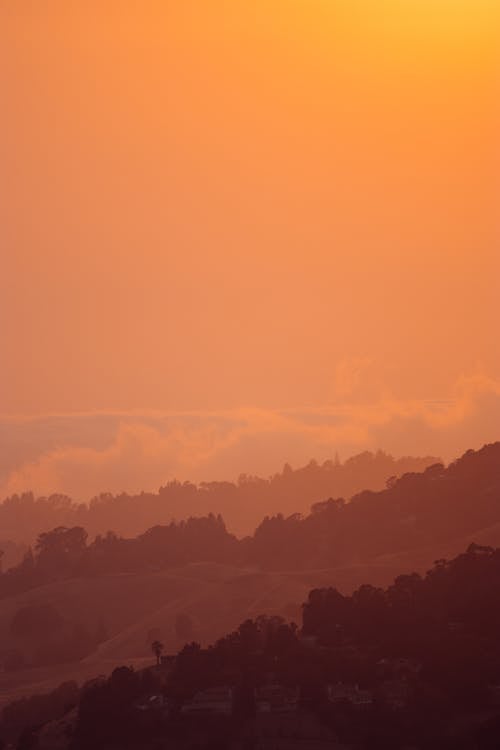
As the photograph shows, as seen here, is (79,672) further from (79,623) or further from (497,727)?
(497,727)

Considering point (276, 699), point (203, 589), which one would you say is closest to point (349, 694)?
point (276, 699)

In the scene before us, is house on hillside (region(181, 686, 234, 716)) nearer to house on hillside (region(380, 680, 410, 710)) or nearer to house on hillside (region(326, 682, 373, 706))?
house on hillside (region(326, 682, 373, 706))

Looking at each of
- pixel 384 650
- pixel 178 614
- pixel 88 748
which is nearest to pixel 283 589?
pixel 178 614

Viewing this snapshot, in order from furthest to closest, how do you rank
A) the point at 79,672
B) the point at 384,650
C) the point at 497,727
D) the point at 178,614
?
the point at 178,614 → the point at 79,672 → the point at 384,650 → the point at 497,727

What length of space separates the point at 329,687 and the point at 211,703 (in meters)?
8.10

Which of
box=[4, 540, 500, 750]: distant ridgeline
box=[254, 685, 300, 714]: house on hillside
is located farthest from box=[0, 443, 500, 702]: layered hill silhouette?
box=[254, 685, 300, 714]: house on hillside

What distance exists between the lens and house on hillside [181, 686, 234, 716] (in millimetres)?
105387

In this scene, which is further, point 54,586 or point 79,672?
point 54,586

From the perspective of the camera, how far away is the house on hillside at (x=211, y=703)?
10539 cm

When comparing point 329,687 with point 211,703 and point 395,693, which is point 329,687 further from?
point 211,703

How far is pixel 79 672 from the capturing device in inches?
6186

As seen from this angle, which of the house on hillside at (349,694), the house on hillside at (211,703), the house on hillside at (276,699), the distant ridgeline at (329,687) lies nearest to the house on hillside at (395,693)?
the distant ridgeline at (329,687)

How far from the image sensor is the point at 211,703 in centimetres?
10694

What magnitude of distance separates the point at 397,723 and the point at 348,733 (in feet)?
11.1
